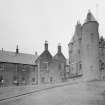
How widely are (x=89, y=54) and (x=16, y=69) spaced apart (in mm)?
19410

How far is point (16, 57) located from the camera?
→ 41344 millimetres

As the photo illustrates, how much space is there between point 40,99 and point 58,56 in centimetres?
2904

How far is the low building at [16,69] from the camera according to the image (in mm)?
37031

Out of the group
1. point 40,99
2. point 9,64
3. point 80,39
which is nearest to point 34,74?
point 9,64

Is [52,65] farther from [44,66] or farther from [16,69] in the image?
[16,69]

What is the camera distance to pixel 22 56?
43.0 m

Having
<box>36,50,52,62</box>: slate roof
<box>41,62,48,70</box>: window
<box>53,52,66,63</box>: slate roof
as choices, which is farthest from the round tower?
<box>41,62,48,70</box>: window

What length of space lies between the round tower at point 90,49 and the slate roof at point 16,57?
14031mm

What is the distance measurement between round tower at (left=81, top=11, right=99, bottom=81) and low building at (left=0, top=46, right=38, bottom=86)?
13519mm

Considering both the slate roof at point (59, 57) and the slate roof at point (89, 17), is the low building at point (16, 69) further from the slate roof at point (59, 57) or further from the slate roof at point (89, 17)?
the slate roof at point (89, 17)

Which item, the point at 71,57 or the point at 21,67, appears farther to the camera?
the point at 71,57

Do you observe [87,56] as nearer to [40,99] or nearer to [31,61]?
[31,61]

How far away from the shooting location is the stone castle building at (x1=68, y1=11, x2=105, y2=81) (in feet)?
136

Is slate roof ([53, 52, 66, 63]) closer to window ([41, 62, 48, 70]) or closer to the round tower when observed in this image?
window ([41, 62, 48, 70])
